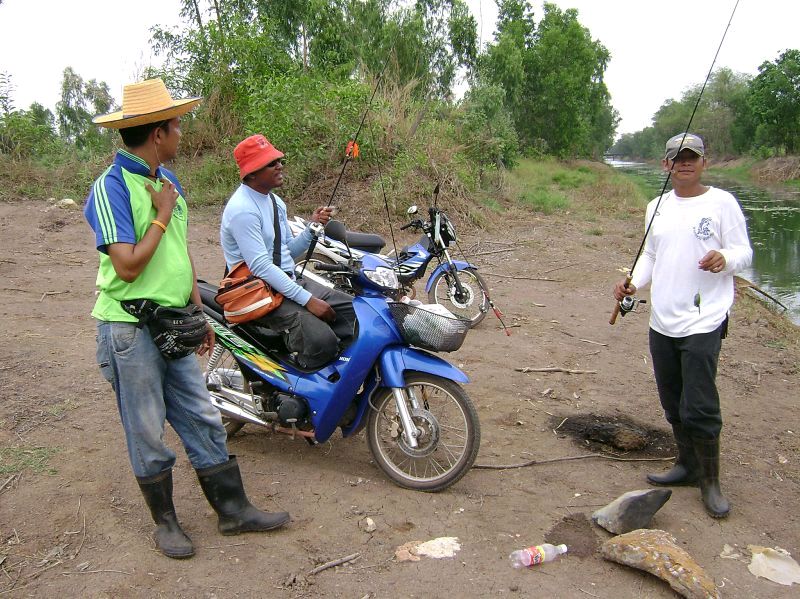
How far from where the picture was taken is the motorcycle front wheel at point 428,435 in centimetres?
330

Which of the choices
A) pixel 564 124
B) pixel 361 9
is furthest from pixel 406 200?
pixel 564 124

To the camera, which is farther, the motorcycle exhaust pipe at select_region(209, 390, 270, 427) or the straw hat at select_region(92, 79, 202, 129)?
the motorcycle exhaust pipe at select_region(209, 390, 270, 427)

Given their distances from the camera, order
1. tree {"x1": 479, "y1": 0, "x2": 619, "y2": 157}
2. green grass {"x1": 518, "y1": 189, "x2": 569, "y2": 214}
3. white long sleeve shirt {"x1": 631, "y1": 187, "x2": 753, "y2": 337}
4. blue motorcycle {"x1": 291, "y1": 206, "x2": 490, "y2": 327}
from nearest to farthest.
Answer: white long sleeve shirt {"x1": 631, "y1": 187, "x2": 753, "y2": 337} → blue motorcycle {"x1": 291, "y1": 206, "x2": 490, "y2": 327} → green grass {"x1": 518, "y1": 189, "x2": 569, "y2": 214} → tree {"x1": 479, "y1": 0, "x2": 619, "y2": 157}

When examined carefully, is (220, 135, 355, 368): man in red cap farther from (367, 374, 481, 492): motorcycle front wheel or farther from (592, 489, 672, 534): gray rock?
(592, 489, 672, 534): gray rock

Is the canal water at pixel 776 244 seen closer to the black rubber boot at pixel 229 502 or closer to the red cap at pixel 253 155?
the red cap at pixel 253 155

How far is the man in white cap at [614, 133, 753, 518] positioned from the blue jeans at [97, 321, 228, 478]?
225 cm

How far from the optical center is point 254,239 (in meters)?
3.47

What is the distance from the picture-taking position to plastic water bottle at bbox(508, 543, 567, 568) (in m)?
2.77

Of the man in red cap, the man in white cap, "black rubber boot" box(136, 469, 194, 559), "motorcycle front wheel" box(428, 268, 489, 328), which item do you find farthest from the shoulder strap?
"motorcycle front wheel" box(428, 268, 489, 328)

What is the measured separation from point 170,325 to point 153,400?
1.06ft

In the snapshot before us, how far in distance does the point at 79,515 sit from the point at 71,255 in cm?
694

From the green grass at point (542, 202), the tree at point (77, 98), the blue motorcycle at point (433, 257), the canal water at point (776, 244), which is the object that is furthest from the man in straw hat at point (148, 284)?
the tree at point (77, 98)

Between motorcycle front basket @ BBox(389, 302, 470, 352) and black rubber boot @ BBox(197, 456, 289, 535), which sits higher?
motorcycle front basket @ BBox(389, 302, 470, 352)

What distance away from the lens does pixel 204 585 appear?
261cm
